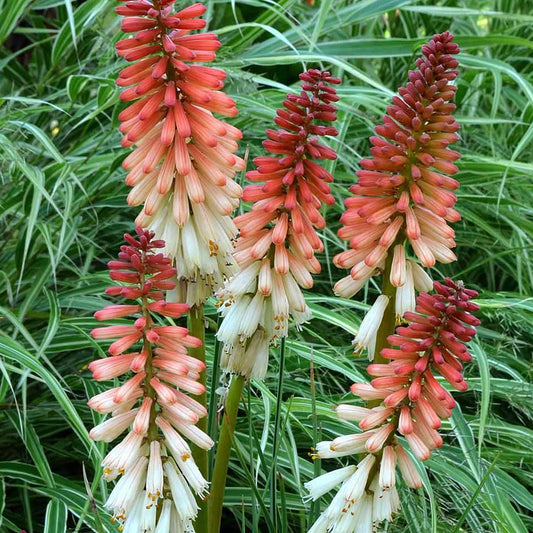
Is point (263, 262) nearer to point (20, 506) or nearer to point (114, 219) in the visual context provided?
point (20, 506)

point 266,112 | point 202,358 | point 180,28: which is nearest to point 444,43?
point 180,28

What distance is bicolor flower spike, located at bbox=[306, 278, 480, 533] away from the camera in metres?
1.41

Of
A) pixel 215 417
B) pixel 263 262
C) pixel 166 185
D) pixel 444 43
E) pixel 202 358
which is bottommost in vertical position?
pixel 215 417

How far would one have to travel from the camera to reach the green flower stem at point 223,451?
Result: 161 cm

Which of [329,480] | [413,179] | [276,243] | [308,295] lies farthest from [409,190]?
[308,295]

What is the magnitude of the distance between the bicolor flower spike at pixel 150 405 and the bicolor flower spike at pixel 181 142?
24cm

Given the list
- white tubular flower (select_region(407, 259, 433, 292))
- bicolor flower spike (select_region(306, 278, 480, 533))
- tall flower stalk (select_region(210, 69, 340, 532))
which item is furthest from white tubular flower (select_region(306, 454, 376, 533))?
white tubular flower (select_region(407, 259, 433, 292))

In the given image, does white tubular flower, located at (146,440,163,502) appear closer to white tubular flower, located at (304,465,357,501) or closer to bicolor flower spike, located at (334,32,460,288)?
white tubular flower, located at (304,465,357,501)

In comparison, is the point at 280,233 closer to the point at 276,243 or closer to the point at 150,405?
the point at 276,243

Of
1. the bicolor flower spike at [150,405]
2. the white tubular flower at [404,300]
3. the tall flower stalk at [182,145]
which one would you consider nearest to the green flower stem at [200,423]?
the tall flower stalk at [182,145]

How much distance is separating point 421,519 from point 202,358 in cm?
76

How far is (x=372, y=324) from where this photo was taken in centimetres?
159

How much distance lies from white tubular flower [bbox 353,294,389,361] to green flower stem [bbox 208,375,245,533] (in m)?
0.24

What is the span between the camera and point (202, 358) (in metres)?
1.62
